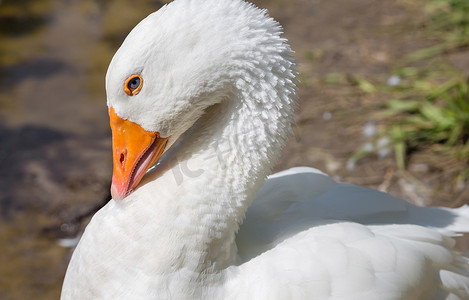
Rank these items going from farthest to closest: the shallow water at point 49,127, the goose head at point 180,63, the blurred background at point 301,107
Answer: the blurred background at point 301,107 → the shallow water at point 49,127 → the goose head at point 180,63

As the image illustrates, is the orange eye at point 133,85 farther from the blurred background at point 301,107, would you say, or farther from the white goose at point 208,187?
the blurred background at point 301,107

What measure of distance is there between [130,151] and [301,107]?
2.64 m

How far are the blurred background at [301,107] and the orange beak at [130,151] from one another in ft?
5.07

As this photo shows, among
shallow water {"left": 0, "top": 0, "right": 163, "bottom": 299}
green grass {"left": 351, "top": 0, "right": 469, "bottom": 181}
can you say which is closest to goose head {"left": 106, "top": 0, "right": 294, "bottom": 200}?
shallow water {"left": 0, "top": 0, "right": 163, "bottom": 299}

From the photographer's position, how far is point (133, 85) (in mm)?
1979

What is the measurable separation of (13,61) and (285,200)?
361 cm

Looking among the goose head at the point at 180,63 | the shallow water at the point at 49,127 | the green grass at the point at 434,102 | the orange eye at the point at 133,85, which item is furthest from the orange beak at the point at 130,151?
the green grass at the point at 434,102

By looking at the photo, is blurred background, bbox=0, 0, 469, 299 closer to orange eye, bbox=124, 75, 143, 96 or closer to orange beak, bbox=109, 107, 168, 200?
orange beak, bbox=109, 107, 168, 200

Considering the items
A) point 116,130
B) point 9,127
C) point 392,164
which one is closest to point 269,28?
point 116,130

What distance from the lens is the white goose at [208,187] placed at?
6.51 feet

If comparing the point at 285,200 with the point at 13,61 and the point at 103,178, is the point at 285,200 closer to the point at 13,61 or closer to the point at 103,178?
the point at 103,178

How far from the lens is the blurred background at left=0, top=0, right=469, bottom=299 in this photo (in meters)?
3.82

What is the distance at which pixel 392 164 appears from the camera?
4.03 metres

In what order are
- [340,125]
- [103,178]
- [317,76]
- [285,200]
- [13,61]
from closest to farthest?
[285,200] → [103,178] → [340,125] → [317,76] → [13,61]
